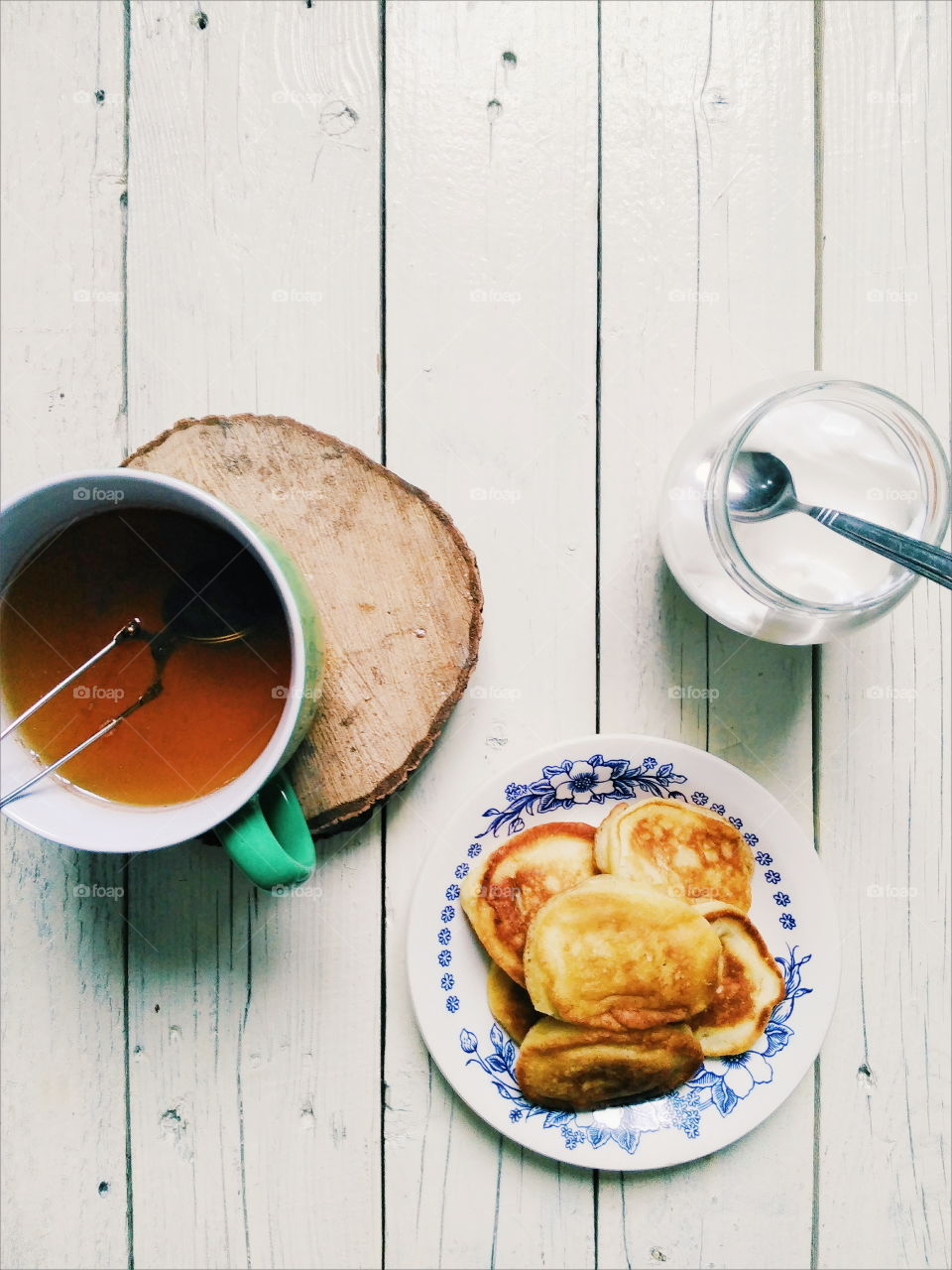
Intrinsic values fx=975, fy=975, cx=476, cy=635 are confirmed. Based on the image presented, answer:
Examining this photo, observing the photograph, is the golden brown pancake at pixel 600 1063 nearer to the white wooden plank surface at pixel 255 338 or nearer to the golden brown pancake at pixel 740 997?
the golden brown pancake at pixel 740 997

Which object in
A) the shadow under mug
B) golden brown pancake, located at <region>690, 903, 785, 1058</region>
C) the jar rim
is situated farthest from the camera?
golden brown pancake, located at <region>690, 903, 785, 1058</region>

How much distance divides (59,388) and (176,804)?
44 cm

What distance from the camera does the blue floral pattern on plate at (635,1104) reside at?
2.90 ft

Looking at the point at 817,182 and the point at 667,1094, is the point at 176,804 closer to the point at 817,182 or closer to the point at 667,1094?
the point at 667,1094

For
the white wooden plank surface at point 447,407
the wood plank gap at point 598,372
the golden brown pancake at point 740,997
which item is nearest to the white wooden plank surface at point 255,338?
the white wooden plank surface at point 447,407

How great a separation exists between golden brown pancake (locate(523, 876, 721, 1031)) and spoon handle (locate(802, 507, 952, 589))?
0.33 m

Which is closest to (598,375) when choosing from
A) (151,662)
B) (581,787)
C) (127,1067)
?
(581,787)

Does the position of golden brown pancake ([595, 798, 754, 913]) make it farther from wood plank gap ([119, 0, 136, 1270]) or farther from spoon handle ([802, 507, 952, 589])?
wood plank gap ([119, 0, 136, 1270])

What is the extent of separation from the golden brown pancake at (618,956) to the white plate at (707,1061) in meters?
0.09

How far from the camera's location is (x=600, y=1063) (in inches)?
32.9

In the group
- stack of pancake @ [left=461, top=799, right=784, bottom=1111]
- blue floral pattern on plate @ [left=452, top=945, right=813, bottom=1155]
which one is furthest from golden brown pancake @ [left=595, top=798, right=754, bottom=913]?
blue floral pattern on plate @ [left=452, top=945, right=813, bottom=1155]

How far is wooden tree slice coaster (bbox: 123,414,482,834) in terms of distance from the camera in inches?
32.9

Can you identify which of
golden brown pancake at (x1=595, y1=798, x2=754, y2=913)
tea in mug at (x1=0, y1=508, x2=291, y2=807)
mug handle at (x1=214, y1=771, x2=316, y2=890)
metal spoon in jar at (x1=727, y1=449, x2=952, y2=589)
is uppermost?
metal spoon in jar at (x1=727, y1=449, x2=952, y2=589)

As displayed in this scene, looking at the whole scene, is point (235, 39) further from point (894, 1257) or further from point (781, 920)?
point (894, 1257)
